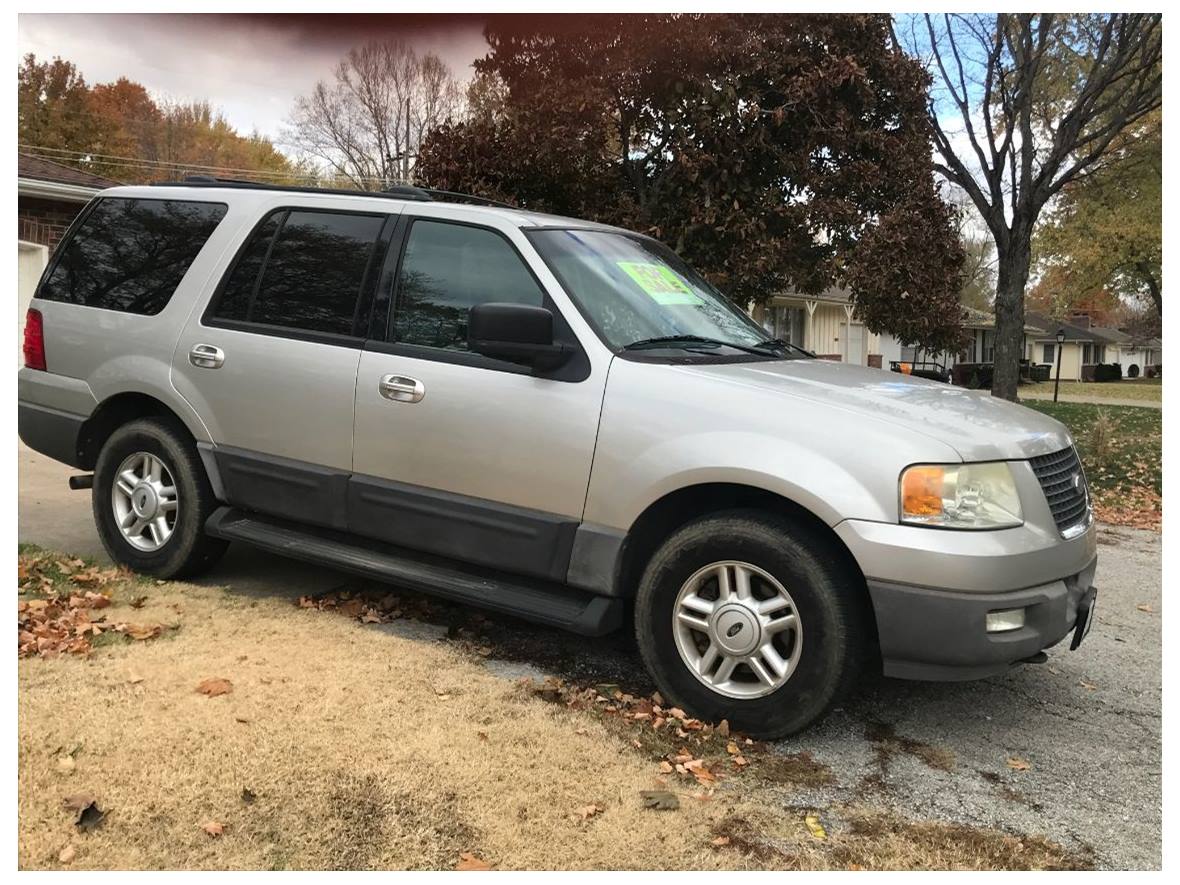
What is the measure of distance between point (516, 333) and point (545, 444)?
1.60 feet

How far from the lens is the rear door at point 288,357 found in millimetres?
4535

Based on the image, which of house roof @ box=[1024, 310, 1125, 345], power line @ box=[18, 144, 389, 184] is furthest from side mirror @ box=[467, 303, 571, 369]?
house roof @ box=[1024, 310, 1125, 345]

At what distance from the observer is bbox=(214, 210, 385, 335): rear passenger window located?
183 inches

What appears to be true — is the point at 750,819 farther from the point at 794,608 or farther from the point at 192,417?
the point at 192,417

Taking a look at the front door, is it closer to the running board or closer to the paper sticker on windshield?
the running board

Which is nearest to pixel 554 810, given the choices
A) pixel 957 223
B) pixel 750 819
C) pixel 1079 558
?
pixel 750 819

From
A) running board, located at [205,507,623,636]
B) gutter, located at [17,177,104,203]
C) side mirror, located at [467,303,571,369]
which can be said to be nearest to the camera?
side mirror, located at [467,303,571,369]

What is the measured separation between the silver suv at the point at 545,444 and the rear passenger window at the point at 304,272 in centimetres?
2

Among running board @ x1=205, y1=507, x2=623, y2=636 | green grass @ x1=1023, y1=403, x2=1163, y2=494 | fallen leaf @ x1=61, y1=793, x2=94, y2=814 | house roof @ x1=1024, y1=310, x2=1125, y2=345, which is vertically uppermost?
house roof @ x1=1024, y1=310, x2=1125, y2=345

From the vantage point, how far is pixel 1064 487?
3.77 meters

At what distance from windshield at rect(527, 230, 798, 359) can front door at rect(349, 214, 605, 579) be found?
6.6 inches

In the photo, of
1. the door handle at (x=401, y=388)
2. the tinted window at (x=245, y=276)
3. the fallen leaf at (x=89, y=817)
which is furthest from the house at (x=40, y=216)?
the fallen leaf at (x=89, y=817)

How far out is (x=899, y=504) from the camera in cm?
335

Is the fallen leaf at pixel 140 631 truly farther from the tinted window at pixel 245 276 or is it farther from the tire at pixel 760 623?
the tire at pixel 760 623
